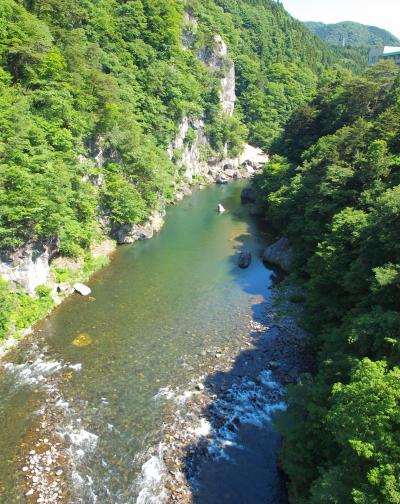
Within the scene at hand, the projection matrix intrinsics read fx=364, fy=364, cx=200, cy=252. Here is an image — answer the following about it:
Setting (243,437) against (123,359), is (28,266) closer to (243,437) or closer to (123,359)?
(123,359)

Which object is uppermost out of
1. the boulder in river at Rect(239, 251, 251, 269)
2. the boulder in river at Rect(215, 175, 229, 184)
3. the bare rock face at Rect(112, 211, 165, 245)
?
the boulder in river at Rect(239, 251, 251, 269)

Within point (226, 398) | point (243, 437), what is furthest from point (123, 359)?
point (243, 437)

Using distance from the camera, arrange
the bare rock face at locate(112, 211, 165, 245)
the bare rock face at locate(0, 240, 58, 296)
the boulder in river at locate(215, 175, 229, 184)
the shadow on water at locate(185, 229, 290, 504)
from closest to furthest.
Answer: the shadow on water at locate(185, 229, 290, 504) → the bare rock face at locate(0, 240, 58, 296) → the bare rock face at locate(112, 211, 165, 245) → the boulder in river at locate(215, 175, 229, 184)

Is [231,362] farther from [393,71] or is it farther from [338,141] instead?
[393,71]

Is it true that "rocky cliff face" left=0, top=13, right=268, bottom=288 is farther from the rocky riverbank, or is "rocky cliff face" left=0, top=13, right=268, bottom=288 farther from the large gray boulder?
the large gray boulder

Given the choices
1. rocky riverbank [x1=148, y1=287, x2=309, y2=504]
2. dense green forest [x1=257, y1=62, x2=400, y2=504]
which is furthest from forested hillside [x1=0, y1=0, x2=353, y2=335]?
dense green forest [x1=257, y1=62, x2=400, y2=504]

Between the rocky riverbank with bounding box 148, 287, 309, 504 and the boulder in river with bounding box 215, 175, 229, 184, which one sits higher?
the rocky riverbank with bounding box 148, 287, 309, 504
